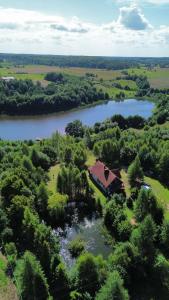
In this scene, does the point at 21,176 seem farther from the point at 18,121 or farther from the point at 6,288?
the point at 18,121

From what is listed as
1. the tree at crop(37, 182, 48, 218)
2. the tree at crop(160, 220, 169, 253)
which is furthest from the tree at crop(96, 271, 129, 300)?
the tree at crop(37, 182, 48, 218)

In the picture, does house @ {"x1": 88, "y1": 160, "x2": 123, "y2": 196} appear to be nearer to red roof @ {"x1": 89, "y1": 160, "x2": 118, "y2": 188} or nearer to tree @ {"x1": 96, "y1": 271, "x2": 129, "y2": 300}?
red roof @ {"x1": 89, "y1": 160, "x2": 118, "y2": 188}

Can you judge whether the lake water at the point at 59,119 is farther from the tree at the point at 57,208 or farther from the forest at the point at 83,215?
A: the tree at the point at 57,208

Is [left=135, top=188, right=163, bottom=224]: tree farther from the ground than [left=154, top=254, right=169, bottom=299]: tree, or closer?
farther from the ground

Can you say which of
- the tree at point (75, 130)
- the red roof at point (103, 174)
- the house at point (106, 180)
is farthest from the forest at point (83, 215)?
the tree at point (75, 130)

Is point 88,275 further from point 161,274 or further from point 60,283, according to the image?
point 161,274

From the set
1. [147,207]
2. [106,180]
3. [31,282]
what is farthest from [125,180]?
[31,282]
